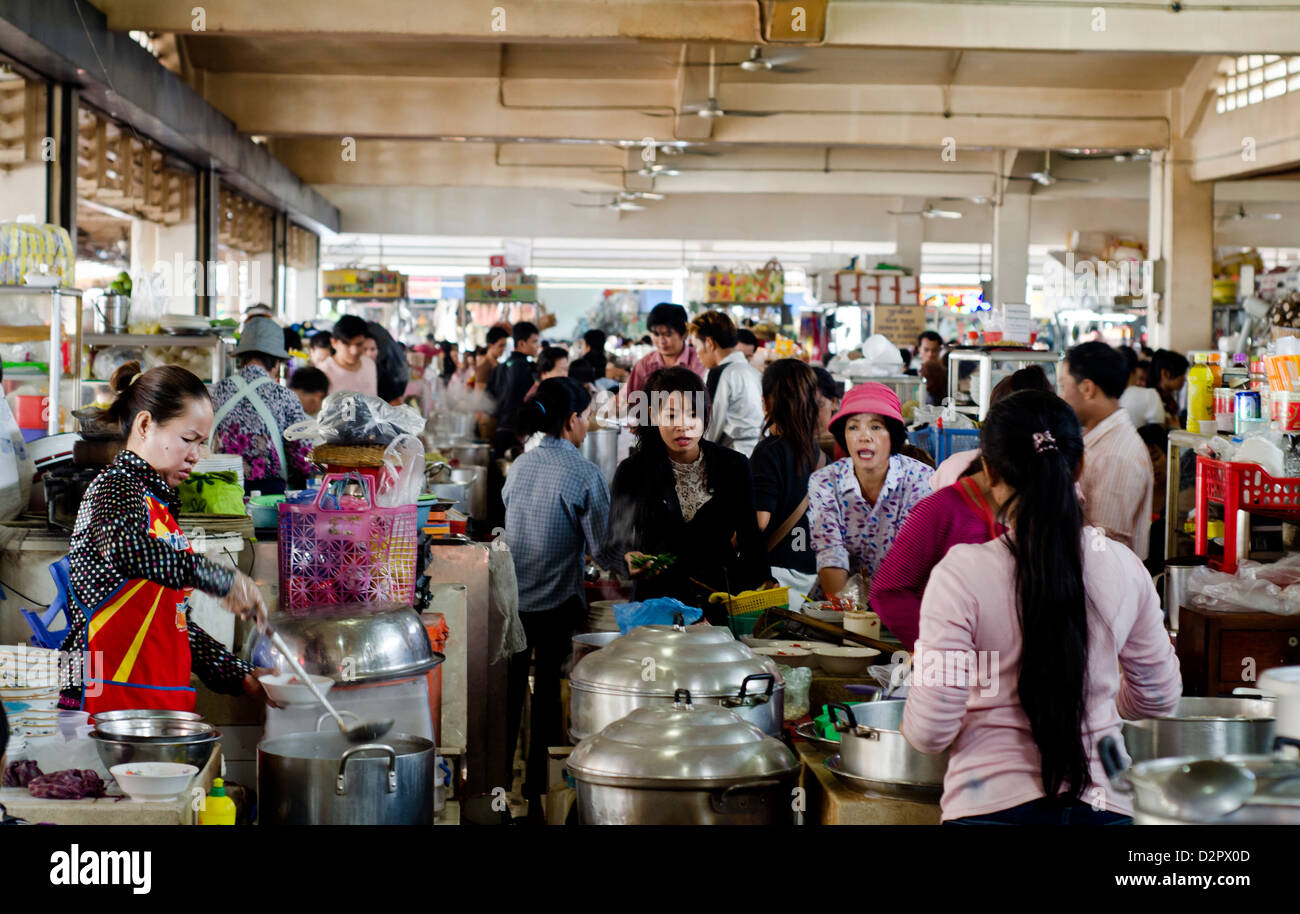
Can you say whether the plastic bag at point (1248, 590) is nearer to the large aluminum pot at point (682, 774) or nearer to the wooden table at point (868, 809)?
the wooden table at point (868, 809)

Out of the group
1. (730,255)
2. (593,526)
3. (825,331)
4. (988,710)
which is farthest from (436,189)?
(988,710)

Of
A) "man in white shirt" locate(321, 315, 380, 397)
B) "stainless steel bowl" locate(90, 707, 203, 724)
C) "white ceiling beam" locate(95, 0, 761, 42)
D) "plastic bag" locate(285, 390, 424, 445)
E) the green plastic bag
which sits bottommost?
"stainless steel bowl" locate(90, 707, 203, 724)

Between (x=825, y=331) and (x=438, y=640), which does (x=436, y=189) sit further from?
(x=438, y=640)

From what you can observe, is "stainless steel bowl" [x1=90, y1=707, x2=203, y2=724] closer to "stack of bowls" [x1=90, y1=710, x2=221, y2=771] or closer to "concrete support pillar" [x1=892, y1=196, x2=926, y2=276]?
"stack of bowls" [x1=90, y1=710, x2=221, y2=771]

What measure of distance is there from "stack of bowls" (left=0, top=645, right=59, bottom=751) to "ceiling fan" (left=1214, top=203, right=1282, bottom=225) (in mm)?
21707

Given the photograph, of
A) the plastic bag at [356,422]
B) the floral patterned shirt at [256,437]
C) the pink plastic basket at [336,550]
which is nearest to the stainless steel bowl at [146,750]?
the pink plastic basket at [336,550]

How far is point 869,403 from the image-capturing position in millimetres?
4430

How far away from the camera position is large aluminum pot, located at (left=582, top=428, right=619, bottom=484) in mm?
9656

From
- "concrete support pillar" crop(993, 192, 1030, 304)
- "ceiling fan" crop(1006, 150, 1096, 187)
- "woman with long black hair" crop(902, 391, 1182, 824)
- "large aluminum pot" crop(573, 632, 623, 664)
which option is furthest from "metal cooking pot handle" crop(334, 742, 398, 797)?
"concrete support pillar" crop(993, 192, 1030, 304)

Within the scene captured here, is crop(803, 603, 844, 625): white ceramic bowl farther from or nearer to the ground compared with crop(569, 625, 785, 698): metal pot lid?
nearer to the ground

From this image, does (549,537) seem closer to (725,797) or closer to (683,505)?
(683,505)

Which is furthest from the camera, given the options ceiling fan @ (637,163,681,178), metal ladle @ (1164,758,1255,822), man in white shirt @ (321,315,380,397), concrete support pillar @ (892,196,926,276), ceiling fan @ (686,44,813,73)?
concrete support pillar @ (892,196,926,276)

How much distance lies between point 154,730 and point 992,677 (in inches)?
65.8

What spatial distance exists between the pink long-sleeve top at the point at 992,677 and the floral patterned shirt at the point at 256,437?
150 inches
